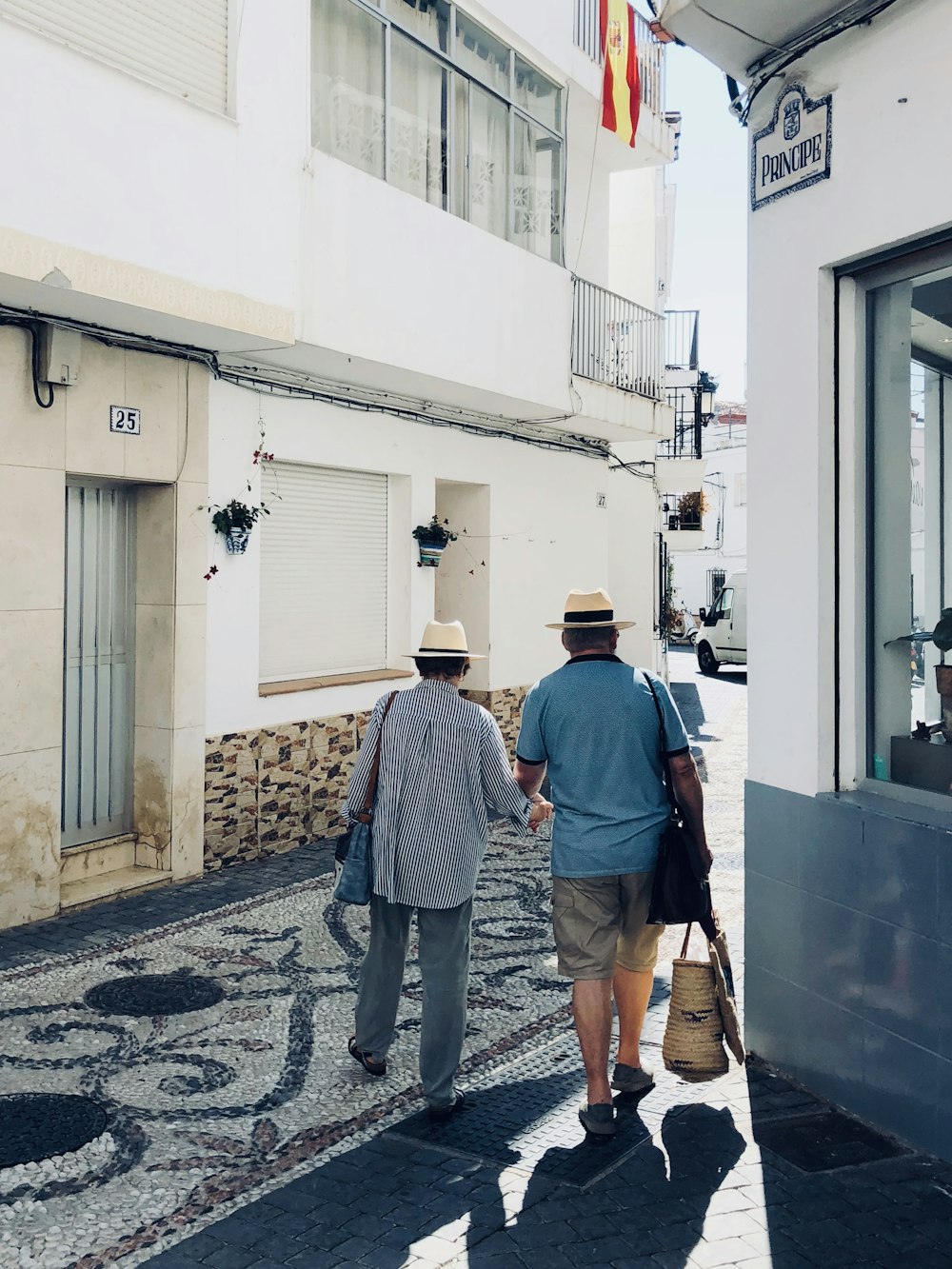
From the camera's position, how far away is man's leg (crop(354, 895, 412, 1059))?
16.4ft

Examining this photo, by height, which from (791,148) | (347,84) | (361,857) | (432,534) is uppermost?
(347,84)

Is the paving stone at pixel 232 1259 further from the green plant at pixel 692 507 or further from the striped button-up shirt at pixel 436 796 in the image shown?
the green plant at pixel 692 507

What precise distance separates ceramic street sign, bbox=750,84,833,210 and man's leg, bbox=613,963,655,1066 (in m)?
3.39

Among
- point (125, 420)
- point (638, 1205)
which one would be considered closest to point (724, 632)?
point (125, 420)

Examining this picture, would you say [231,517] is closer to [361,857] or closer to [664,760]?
[361,857]

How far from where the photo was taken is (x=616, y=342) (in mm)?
13023

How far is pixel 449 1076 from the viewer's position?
4.76 meters

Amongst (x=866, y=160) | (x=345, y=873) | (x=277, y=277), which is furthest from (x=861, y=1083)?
(x=277, y=277)

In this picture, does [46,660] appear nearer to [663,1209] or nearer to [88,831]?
[88,831]

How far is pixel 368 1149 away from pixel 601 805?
5.09 ft

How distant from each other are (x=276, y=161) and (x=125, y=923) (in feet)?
16.9

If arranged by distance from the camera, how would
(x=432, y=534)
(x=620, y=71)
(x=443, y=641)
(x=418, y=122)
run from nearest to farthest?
(x=443, y=641) < (x=418, y=122) < (x=432, y=534) < (x=620, y=71)

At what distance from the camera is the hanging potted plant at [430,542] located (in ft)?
36.3

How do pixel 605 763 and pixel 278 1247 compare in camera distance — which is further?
pixel 605 763
